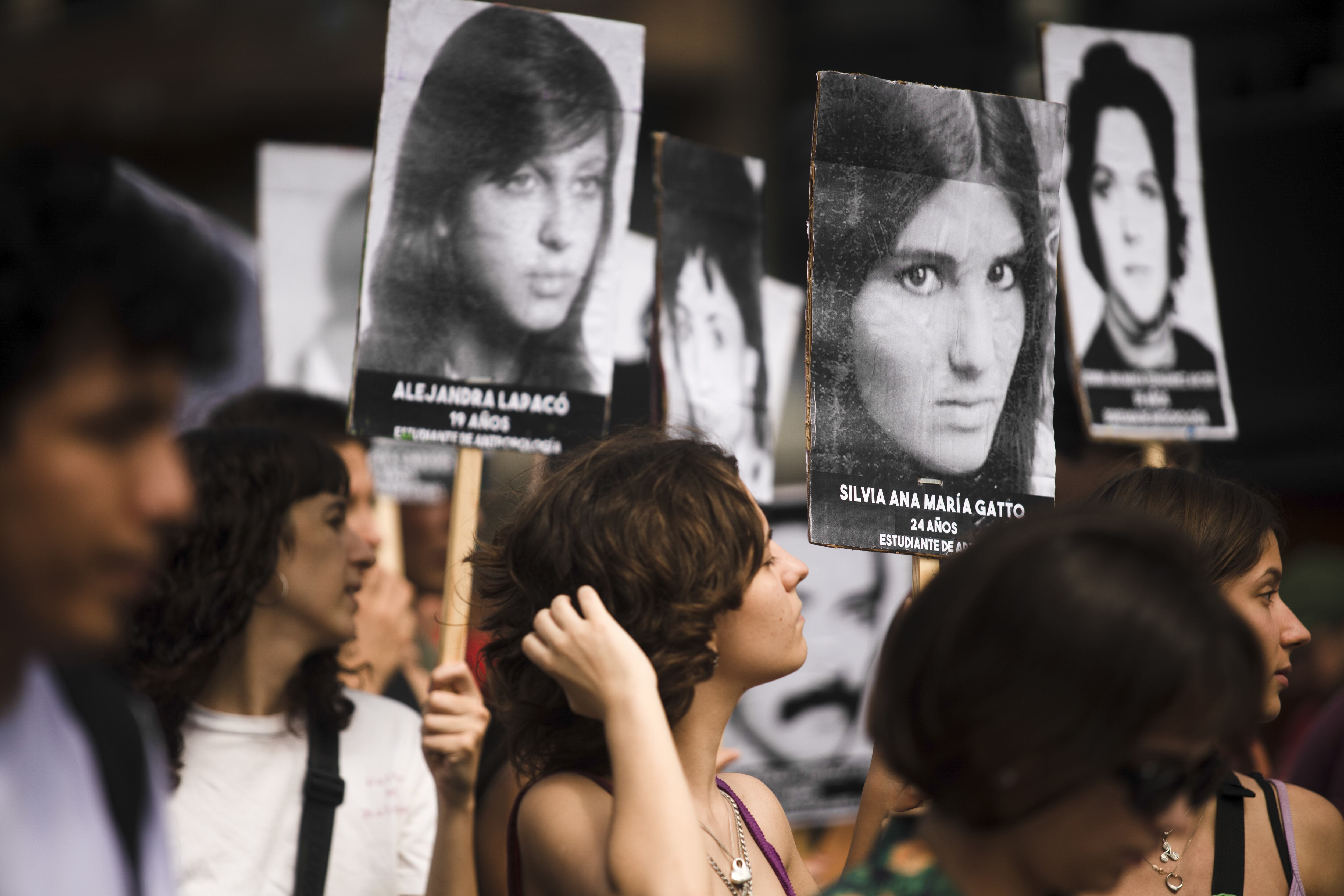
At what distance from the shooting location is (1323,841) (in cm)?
206

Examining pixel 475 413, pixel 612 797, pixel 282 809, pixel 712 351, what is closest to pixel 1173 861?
pixel 612 797

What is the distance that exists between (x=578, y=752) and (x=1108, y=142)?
1.86 metres

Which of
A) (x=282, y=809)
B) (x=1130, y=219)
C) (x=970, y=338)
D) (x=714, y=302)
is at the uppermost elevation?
(x=1130, y=219)

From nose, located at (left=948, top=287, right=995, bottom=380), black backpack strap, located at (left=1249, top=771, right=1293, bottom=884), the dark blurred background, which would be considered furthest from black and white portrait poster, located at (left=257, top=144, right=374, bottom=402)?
the dark blurred background

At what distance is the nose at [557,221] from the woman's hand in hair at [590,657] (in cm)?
101

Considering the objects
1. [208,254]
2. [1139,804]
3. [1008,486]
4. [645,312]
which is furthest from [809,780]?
[208,254]

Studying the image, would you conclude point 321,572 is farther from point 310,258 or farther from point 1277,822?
point 1277,822

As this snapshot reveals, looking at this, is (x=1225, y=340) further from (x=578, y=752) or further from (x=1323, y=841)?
A: (x=578, y=752)

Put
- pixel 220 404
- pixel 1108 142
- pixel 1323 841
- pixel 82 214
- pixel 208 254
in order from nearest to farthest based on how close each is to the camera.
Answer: pixel 82 214 → pixel 208 254 → pixel 1323 841 → pixel 1108 142 → pixel 220 404

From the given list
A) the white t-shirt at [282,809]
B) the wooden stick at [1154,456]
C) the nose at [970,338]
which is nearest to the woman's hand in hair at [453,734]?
the white t-shirt at [282,809]

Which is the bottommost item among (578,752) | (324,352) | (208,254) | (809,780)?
(809,780)

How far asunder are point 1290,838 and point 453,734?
1374 mm

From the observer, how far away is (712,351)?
2.73m

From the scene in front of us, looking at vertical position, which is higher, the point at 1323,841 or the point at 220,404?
the point at 220,404
